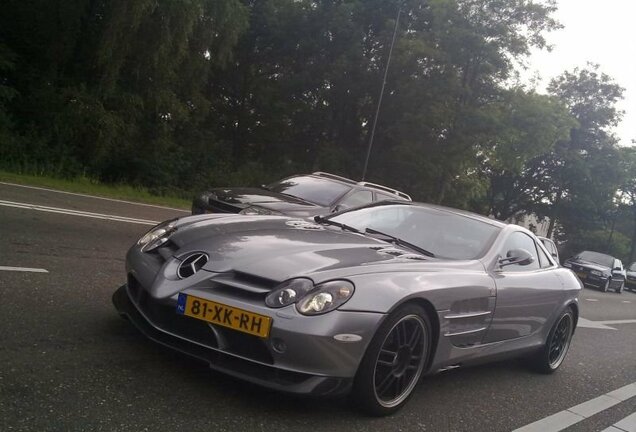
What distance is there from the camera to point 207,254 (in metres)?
3.56

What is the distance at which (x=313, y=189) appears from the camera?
9.74m

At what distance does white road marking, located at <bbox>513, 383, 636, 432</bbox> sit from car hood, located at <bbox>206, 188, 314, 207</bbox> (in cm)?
499

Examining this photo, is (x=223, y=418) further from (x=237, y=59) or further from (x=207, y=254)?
(x=237, y=59)

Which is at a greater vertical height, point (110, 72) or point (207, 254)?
point (110, 72)

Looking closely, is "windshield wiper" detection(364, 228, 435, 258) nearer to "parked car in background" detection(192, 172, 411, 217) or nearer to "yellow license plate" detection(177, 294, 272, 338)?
"yellow license plate" detection(177, 294, 272, 338)

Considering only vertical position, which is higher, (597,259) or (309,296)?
(309,296)

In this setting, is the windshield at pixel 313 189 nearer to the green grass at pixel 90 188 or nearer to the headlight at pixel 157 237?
the headlight at pixel 157 237

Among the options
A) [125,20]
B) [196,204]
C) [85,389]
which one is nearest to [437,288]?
[85,389]

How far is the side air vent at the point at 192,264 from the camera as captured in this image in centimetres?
346

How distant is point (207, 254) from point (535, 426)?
258 cm

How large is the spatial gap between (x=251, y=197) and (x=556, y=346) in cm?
470

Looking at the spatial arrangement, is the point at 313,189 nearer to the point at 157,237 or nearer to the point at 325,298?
the point at 157,237

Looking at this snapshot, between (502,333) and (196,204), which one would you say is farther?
(196,204)

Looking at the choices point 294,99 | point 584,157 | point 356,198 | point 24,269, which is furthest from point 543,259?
point 584,157
